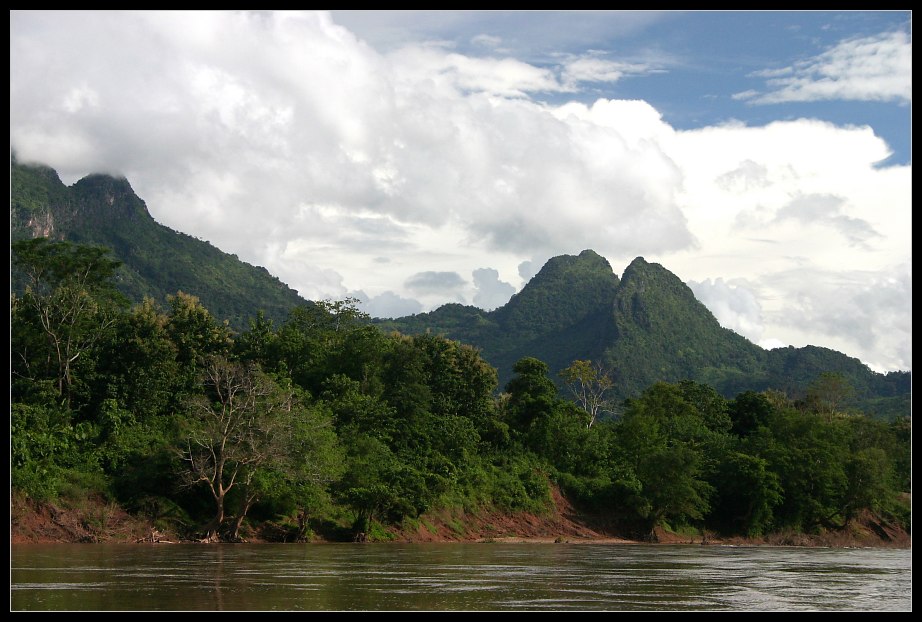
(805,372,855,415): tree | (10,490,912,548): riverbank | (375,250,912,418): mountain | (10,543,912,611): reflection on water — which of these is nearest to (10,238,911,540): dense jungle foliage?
(10,490,912,548): riverbank

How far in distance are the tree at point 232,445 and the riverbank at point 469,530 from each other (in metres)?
2.44

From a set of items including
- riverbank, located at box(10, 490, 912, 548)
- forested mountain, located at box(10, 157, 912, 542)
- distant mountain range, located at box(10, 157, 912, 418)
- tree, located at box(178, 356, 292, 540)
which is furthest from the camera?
distant mountain range, located at box(10, 157, 912, 418)

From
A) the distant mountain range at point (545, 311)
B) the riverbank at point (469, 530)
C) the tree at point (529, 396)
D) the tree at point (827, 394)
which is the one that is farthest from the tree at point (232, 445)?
the distant mountain range at point (545, 311)

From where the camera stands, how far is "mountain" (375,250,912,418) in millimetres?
133250

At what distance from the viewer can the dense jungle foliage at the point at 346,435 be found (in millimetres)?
41406

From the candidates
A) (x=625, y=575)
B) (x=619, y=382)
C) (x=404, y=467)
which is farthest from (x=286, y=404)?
(x=619, y=382)

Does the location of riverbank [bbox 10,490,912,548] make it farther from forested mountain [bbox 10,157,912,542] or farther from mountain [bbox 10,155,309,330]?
mountain [bbox 10,155,309,330]

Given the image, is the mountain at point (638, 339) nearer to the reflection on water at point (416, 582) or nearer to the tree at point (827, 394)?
the tree at point (827, 394)

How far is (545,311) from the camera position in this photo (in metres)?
165

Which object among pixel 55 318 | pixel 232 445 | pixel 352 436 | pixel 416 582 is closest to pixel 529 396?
pixel 352 436

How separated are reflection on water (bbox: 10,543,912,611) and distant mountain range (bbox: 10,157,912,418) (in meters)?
76.3

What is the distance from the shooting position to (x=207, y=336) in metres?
53.5

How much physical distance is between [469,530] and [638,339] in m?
86.7

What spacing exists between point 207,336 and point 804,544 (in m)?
37.2
